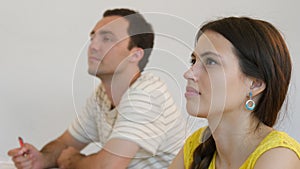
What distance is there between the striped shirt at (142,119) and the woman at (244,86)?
0.08 m

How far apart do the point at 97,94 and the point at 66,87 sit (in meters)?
1.06

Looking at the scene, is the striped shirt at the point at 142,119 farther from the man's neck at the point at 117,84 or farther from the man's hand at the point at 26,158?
the man's hand at the point at 26,158

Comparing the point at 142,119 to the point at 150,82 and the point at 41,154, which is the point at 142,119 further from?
the point at 41,154

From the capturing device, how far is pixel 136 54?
3.73ft

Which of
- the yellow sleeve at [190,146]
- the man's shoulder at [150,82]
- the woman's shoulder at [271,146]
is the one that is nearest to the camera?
the woman's shoulder at [271,146]

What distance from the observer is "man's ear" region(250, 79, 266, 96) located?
3.62 ft

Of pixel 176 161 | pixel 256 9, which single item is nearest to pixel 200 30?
pixel 176 161

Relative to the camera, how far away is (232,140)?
1.17m

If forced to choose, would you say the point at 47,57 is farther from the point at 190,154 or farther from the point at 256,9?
the point at 190,154

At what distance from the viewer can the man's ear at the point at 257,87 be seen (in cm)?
110

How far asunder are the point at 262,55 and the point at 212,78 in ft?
0.39

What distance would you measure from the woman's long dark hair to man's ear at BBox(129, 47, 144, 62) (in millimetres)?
145

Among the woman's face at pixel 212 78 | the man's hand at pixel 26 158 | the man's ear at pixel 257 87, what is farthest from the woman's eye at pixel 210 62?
the man's hand at pixel 26 158

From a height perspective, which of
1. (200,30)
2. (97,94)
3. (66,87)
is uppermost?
(200,30)
